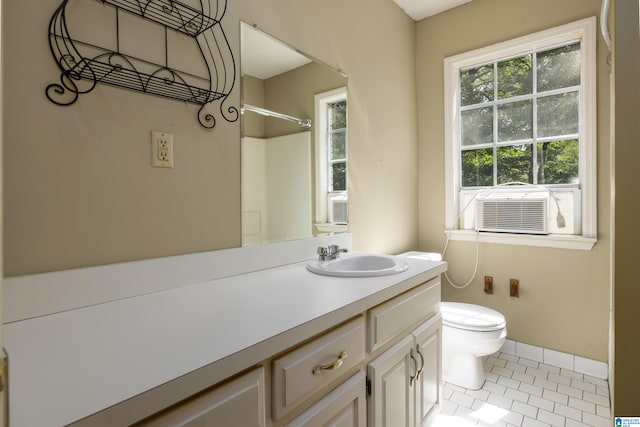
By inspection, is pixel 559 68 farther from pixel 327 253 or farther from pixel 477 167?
pixel 327 253

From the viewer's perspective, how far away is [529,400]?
6.10ft

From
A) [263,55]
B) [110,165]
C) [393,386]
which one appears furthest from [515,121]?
[110,165]

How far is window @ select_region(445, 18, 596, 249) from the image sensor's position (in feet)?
6.84

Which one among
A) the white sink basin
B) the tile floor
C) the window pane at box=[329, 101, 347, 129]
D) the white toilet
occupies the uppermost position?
the window pane at box=[329, 101, 347, 129]

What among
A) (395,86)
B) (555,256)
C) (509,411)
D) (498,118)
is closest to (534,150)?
(498,118)

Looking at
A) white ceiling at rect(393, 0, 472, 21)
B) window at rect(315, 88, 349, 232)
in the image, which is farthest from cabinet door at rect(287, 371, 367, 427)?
white ceiling at rect(393, 0, 472, 21)

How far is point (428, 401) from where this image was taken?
4.86 ft

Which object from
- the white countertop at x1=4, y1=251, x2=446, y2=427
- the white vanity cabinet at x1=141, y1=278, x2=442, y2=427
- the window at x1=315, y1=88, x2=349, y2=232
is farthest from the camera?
the window at x1=315, y1=88, x2=349, y2=232

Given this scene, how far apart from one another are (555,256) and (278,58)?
6.92ft

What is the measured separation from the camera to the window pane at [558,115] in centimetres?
215

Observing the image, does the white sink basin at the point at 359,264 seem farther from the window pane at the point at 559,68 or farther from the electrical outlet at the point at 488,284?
the window pane at the point at 559,68

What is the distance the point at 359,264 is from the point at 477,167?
1438 mm

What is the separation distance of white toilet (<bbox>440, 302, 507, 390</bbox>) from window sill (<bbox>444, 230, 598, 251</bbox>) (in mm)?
565

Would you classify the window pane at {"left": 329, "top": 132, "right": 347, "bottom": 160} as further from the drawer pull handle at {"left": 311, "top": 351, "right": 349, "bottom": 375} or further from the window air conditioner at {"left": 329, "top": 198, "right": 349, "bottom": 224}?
the drawer pull handle at {"left": 311, "top": 351, "right": 349, "bottom": 375}
